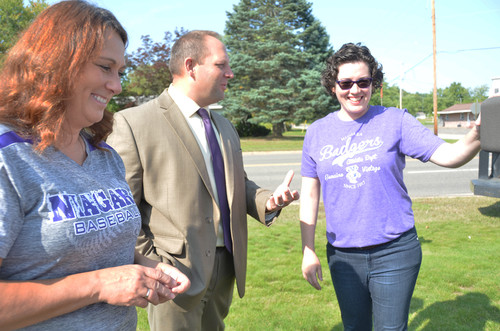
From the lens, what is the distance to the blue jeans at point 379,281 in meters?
2.30

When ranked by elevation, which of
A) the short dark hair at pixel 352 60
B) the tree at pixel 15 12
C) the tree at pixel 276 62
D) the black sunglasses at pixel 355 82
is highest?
the tree at pixel 15 12

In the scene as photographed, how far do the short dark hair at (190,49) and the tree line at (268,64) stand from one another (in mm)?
23913

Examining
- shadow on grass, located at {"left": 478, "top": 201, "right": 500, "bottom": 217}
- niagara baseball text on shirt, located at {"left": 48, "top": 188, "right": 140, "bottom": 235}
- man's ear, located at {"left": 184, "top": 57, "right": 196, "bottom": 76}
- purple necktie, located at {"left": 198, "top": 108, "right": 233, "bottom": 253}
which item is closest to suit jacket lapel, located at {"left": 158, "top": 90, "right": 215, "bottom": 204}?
purple necktie, located at {"left": 198, "top": 108, "right": 233, "bottom": 253}

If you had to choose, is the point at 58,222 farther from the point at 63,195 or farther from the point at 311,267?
the point at 311,267

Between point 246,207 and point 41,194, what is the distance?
63.1 inches

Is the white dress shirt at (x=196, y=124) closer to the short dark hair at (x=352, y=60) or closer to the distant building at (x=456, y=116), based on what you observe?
the short dark hair at (x=352, y=60)

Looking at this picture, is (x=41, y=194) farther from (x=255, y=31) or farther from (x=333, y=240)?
(x=255, y=31)

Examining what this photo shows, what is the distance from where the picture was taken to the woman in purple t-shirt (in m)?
2.31

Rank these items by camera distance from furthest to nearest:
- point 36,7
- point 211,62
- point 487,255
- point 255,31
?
point 36,7, point 255,31, point 487,255, point 211,62

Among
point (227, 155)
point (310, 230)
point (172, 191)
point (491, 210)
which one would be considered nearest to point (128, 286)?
point (172, 191)

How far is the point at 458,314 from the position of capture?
11.8 feet

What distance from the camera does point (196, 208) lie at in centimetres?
231

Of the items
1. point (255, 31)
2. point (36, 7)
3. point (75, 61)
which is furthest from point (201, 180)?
point (36, 7)

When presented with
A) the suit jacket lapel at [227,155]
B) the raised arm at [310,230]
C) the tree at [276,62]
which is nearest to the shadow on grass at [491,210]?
the raised arm at [310,230]
